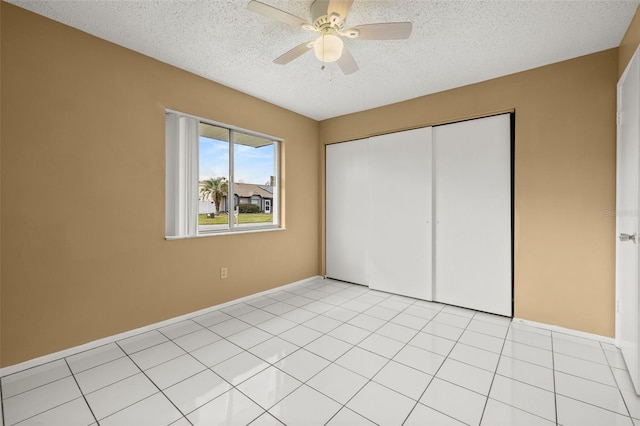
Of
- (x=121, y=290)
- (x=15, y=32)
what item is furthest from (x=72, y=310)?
→ (x=15, y=32)

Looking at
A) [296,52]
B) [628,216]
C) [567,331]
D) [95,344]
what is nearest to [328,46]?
[296,52]

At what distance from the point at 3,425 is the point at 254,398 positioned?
1.38m

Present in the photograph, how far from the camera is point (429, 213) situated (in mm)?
3645

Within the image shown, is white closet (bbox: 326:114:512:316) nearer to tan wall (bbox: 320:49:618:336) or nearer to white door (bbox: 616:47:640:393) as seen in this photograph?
tan wall (bbox: 320:49:618:336)

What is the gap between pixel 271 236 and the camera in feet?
13.2

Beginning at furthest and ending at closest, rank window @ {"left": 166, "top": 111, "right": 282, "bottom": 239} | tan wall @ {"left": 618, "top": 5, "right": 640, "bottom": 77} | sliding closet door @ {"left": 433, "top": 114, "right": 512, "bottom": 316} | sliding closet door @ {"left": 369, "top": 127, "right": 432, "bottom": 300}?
sliding closet door @ {"left": 369, "top": 127, "right": 432, "bottom": 300}, sliding closet door @ {"left": 433, "top": 114, "right": 512, "bottom": 316}, window @ {"left": 166, "top": 111, "right": 282, "bottom": 239}, tan wall @ {"left": 618, "top": 5, "right": 640, "bottom": 77}

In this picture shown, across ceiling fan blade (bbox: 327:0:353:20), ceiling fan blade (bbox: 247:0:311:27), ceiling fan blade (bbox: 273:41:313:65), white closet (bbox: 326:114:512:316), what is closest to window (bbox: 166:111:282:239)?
white closet (bbox: 326:114:512:316)

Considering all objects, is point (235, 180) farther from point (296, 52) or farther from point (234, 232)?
point (296, 52)

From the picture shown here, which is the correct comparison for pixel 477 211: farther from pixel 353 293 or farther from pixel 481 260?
pixel 353 293

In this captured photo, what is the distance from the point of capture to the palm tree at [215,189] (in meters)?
3.42

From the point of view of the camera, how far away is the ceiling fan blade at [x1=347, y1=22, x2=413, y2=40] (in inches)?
73.2

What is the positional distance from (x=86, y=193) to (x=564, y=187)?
4.45 metres

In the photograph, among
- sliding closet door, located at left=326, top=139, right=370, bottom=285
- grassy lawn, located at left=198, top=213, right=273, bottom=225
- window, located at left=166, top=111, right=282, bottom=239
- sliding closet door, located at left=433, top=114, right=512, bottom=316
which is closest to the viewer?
window, located at left=166, top=111, right=282, bottom=239

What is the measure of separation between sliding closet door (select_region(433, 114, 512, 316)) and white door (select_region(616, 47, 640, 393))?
85cm
